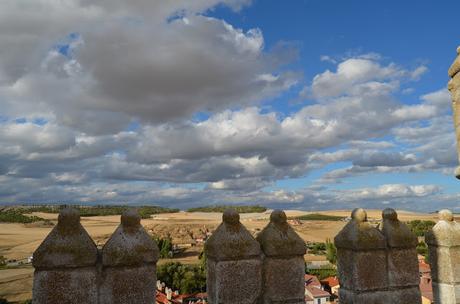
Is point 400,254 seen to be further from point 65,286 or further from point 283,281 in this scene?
point 65,286

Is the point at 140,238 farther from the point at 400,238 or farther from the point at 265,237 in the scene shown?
the point at 400,238

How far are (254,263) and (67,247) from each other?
6.56 ft

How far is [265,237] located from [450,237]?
2809mm

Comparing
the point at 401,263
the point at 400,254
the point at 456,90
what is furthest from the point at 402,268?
the point at 456,90

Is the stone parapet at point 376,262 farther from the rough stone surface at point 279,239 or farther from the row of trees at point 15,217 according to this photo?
the row of trees at point 15,217

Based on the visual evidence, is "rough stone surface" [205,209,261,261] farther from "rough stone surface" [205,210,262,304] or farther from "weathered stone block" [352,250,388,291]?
"weathered stone block" [352,250,388,291]

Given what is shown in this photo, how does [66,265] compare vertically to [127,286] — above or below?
above

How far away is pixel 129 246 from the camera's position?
13.9 ft

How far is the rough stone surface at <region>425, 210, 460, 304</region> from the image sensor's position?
563 centimetres

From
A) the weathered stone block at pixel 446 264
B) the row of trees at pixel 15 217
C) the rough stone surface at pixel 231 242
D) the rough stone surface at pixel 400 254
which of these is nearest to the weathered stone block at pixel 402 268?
the rough stone surface at pixel 400 254

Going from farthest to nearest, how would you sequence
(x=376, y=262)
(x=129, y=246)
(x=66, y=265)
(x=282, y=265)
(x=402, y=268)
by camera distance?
(x=402, y=268) → (x=376, y=262) → (x=282, y=265) → (x=129, y=246) → (x=66, y=265)

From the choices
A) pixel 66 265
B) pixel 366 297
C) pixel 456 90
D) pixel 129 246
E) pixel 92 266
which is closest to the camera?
pixel 66 265

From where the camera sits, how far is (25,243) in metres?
92.5

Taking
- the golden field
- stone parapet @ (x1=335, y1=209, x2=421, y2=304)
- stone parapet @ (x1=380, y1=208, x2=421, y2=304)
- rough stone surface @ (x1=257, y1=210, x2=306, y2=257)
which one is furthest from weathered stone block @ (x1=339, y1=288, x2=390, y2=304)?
the golden field
